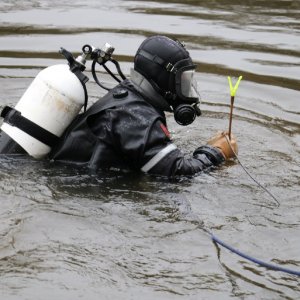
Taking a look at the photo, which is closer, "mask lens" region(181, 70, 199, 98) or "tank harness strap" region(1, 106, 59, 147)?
"tank harness strap" region(1, 106, 59, 147)

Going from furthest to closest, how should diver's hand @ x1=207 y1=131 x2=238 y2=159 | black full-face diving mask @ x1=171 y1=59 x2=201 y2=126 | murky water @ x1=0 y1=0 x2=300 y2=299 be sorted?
diver's hand @ x1=207 y1=131 x2=238 y2=159
black full-face diving mask @ x1=171 y1=59 x2=201 y2=126
murky water @ x1=0 y1=0 x2=300 y2=299

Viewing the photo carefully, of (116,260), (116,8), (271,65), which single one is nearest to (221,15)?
(116,8)

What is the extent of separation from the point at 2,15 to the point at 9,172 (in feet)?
20.1

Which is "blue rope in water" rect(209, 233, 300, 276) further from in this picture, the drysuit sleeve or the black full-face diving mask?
the black full-face diving mask

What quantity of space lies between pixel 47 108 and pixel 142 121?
631 millimetres

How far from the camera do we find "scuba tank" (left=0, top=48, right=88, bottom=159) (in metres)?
4.83

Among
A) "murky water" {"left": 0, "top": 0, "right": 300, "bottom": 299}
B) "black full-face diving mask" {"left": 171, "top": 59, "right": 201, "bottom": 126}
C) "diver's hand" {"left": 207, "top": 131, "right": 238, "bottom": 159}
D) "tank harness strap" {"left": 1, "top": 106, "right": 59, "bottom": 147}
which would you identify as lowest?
"murky water" {"left": 0, "top": 0, "right": 300, "bottom": 299}

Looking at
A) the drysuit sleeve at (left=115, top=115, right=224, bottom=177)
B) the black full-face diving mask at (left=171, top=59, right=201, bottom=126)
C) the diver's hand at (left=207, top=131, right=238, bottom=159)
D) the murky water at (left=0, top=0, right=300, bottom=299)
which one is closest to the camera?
the murky water at (left=0, top=0, right=300, bottom=299)

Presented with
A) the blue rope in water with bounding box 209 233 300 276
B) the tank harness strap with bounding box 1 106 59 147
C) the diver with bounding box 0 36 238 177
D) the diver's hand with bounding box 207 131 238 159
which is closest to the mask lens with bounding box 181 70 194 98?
the diver with bounding box 0 36 238 177

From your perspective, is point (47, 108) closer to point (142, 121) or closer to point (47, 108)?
point (47, 108)

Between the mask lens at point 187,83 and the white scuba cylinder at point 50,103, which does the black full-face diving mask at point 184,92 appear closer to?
the mask lens at point 187,83

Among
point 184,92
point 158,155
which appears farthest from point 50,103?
point 184,92

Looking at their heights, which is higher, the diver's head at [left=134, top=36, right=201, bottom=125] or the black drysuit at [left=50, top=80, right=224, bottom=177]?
the diver's head at [left=134, top=36, right=201, bottom=125]

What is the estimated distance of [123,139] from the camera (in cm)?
479
